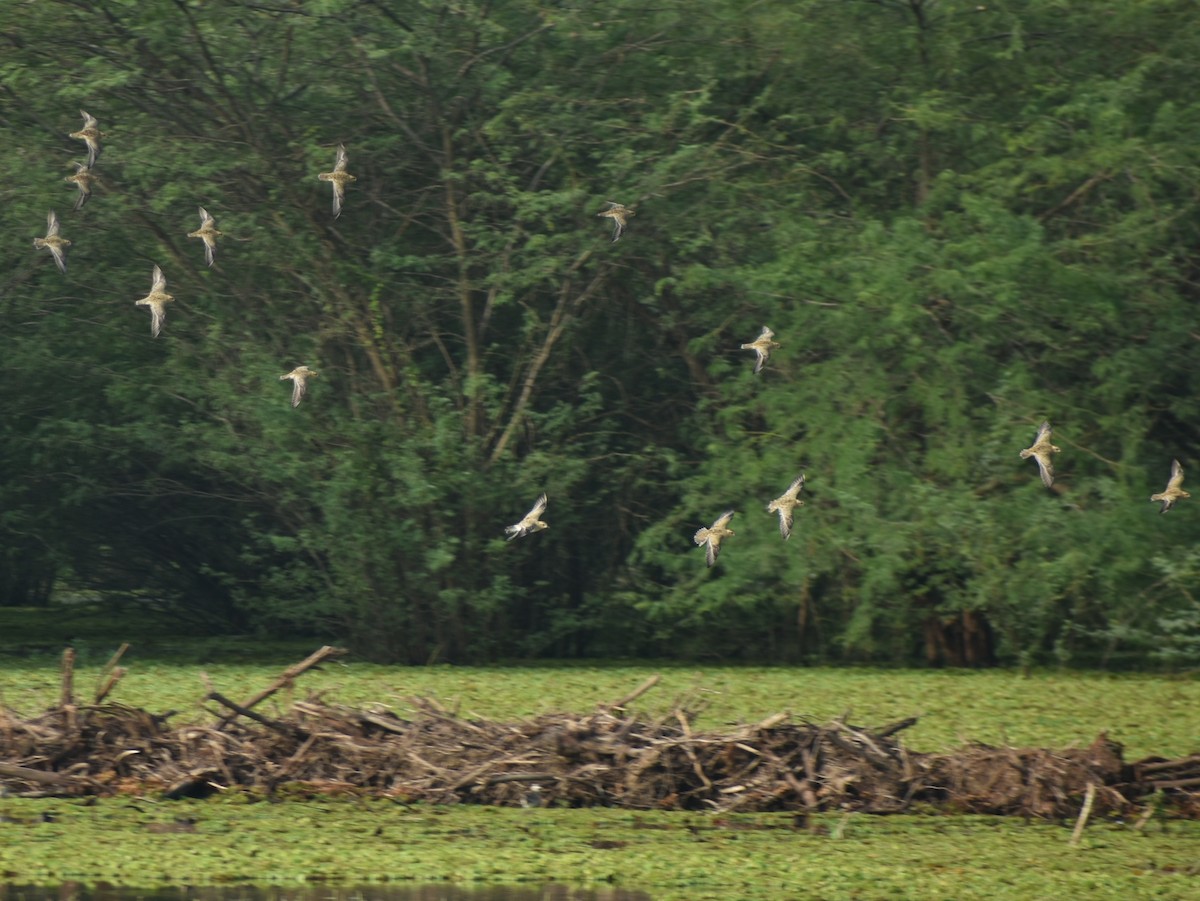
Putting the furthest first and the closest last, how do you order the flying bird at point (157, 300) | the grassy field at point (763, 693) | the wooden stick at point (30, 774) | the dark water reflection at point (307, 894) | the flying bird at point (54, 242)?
1. the flying bird at point (54, 242)
2. the flying bird at point (157, 300)
3. the grassy field at point (763, 693)
4. the wooden stick at point (30, 774)
5. the dark water reflection at point (307, 894)

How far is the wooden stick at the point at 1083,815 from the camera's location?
942 centimetres

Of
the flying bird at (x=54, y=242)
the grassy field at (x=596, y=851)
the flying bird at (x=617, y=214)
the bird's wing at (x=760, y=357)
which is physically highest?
the flying bird at (x=617, y=214)

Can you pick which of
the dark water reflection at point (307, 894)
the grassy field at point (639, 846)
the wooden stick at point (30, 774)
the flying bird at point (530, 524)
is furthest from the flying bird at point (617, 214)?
the dark water reflection at point (307, 894)

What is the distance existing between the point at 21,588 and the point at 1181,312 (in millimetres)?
13402

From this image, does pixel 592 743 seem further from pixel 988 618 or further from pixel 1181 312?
pixel 1181 312

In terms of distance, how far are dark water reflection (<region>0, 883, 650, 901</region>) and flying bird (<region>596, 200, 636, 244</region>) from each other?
9.14 meters

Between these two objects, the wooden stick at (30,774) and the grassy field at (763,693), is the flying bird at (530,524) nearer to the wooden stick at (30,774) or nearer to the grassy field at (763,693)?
the grassy field at (763,693)

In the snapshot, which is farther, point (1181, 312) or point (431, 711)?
point (1181, 312)

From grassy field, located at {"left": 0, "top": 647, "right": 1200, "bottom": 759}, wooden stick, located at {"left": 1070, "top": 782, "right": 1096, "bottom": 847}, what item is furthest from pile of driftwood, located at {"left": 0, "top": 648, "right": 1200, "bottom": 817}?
grassy field, located at {"left": 0, "top": 647, "right": 1200, "bottom": 759}

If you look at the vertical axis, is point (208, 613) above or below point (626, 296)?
below

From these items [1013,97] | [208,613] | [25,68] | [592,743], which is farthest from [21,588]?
[592,743]

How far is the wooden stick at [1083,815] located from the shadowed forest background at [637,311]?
6.42m

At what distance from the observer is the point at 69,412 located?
18.6m

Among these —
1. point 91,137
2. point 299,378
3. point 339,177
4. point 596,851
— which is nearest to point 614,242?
point 339,177
